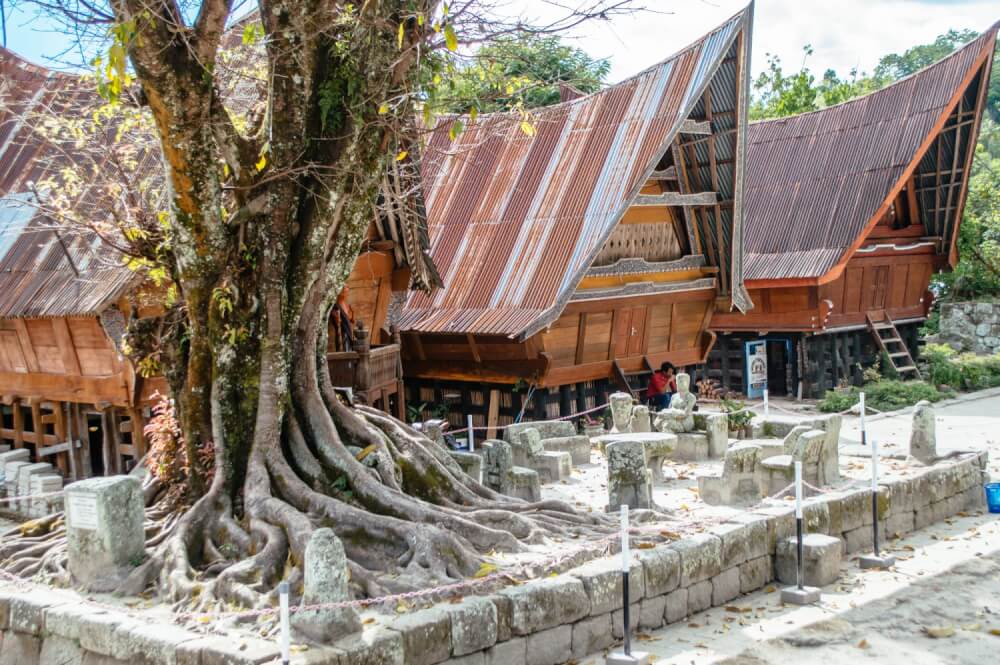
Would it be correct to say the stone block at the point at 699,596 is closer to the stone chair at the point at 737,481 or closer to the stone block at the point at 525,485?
the stone chair at the point at 737,481

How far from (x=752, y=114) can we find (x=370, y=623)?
3882 cm

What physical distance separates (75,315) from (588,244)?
9130 mm

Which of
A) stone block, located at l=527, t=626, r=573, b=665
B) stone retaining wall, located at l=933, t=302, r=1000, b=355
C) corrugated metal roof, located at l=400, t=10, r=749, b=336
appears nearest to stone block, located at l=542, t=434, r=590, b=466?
corrugated metal roof, located at l=400, t=10, r=749, b=336

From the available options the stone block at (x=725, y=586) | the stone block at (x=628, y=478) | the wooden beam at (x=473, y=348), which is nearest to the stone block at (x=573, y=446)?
the wooden beam at (x=473, y=348)

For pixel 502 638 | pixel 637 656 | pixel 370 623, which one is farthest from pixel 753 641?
pixel 370 623

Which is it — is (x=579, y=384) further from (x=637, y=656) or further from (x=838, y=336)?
(x=637, y=656)

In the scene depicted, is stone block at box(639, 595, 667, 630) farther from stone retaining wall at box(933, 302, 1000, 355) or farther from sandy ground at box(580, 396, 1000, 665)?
stone retaining wall at box(933, 302, 1000, 355)

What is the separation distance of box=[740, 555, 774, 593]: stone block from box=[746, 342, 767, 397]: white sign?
16.7 m

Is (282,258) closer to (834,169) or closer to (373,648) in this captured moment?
(373,648)

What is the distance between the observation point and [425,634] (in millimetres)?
7930

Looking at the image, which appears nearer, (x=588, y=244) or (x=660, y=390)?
(x=588, y=244)

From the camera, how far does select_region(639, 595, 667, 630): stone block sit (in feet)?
31.7

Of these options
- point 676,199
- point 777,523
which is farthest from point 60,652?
point 676,199

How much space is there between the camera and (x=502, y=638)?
8.47 meters
